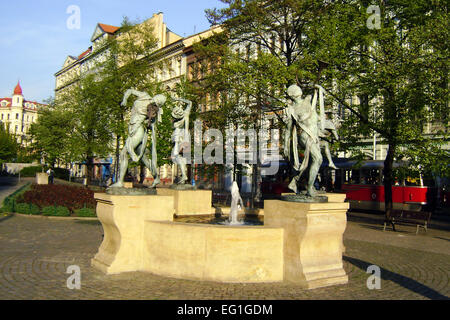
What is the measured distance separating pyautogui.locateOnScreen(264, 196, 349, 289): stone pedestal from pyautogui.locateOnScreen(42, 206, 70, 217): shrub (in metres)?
12.1

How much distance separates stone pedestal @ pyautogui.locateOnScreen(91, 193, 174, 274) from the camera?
7219 mm

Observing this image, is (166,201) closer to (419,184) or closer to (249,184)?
(419,184)

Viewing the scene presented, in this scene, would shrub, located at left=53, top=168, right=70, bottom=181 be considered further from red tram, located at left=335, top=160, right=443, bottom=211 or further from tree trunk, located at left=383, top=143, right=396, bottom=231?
tree trunk, located at left=383, top=143, right=396, bottom=231

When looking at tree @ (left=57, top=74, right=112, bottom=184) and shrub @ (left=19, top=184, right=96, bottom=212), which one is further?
tree @ (left=57, top=74, right=112, bottom=184)

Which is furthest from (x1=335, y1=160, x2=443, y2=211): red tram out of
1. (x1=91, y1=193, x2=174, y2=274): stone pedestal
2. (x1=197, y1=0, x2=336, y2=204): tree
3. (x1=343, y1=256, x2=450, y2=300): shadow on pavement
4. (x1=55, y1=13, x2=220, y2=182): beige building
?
(x1=55, y1=13, x2=220, y2=182): beige building

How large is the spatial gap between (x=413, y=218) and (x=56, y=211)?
15.4m

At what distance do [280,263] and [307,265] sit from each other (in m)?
0.49

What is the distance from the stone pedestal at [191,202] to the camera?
11375mm

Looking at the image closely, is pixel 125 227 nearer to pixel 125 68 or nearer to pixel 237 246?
pixel 237 246

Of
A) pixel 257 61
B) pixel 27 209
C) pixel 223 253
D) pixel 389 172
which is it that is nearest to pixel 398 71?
pixel 389 172

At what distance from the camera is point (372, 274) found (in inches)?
310

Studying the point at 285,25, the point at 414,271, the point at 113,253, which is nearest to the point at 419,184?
the point at 285,25

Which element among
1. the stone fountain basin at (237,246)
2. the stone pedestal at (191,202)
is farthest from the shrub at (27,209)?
the stone fountain basin at (237,246)

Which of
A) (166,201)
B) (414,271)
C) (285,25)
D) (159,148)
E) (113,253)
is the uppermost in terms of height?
(285,25)
